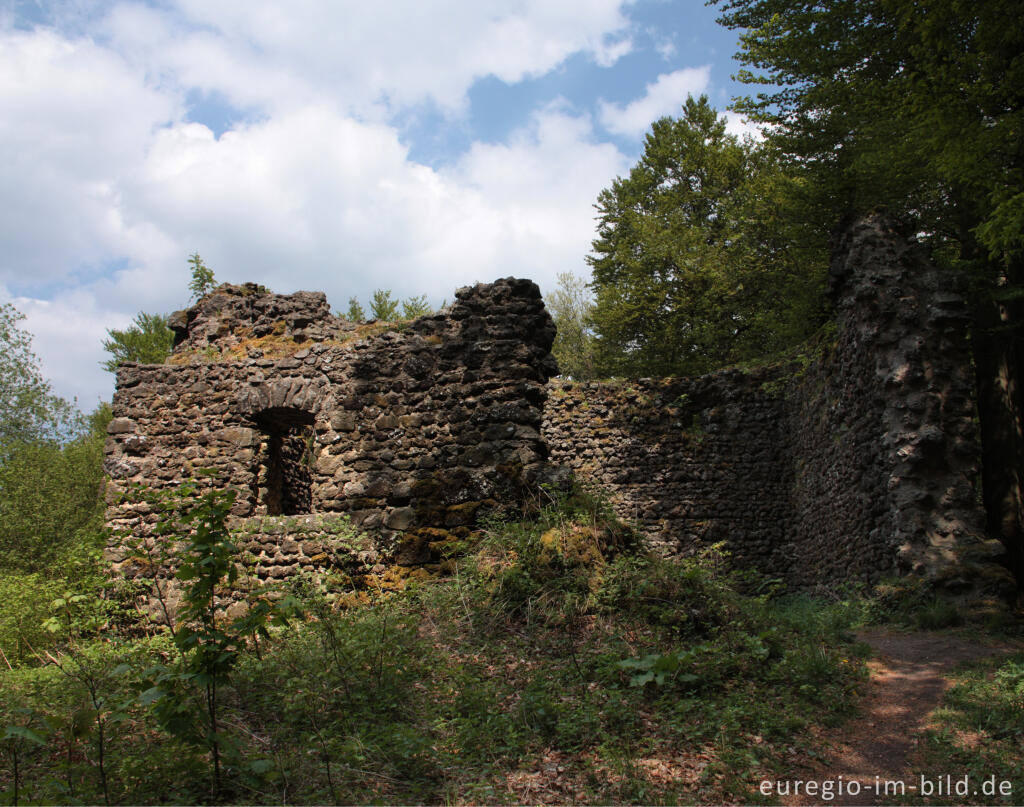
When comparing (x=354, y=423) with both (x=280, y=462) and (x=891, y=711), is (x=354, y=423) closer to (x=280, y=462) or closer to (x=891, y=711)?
(x=280, y=462)

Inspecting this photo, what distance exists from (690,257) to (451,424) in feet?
48.6

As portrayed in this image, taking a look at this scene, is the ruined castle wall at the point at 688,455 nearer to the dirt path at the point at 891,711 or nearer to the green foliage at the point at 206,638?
the dirt path at the point at 891,711

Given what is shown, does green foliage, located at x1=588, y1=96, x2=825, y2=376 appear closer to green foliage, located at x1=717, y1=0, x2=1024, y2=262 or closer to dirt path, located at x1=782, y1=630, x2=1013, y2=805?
green foliage, located at x1=717, y1=0, x2=1024, y2=262

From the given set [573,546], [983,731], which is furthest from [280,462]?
[983,731]

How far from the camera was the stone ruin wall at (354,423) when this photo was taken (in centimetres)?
706

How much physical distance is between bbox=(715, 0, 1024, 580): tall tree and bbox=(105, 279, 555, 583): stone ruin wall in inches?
184

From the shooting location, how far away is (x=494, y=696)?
430 centimetres

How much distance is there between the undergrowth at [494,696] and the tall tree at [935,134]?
432cm

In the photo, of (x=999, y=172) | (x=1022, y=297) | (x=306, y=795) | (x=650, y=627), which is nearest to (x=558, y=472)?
(x=650, y=627)

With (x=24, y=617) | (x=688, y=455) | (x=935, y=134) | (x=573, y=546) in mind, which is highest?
(x=935, y=134)

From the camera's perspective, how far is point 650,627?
5.31 meters

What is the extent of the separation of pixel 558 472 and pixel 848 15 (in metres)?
7.51

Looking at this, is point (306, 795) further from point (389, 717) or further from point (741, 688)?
point (741, 688)

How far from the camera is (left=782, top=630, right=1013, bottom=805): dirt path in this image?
145 inches
